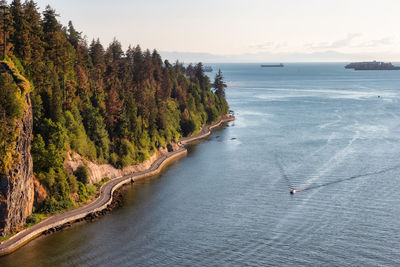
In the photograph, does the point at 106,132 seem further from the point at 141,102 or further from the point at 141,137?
the point at 141,102

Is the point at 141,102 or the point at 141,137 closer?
the point at 141,137

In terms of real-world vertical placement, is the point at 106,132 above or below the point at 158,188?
above

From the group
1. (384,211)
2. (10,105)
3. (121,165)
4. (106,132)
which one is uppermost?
(10,105)

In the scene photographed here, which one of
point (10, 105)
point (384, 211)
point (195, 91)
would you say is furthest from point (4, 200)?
point (195, 91)

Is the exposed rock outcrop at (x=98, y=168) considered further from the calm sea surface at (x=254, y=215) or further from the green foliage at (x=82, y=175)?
the calm sea surface at (x=254, y=215)

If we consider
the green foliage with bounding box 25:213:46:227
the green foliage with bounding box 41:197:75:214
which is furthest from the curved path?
the green foliage with bounding box 41:197:75:214

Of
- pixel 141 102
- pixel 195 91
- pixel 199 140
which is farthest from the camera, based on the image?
pixel 195 91

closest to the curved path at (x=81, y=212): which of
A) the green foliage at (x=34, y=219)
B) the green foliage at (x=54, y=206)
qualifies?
the green foliage at (x=34, y=219)
